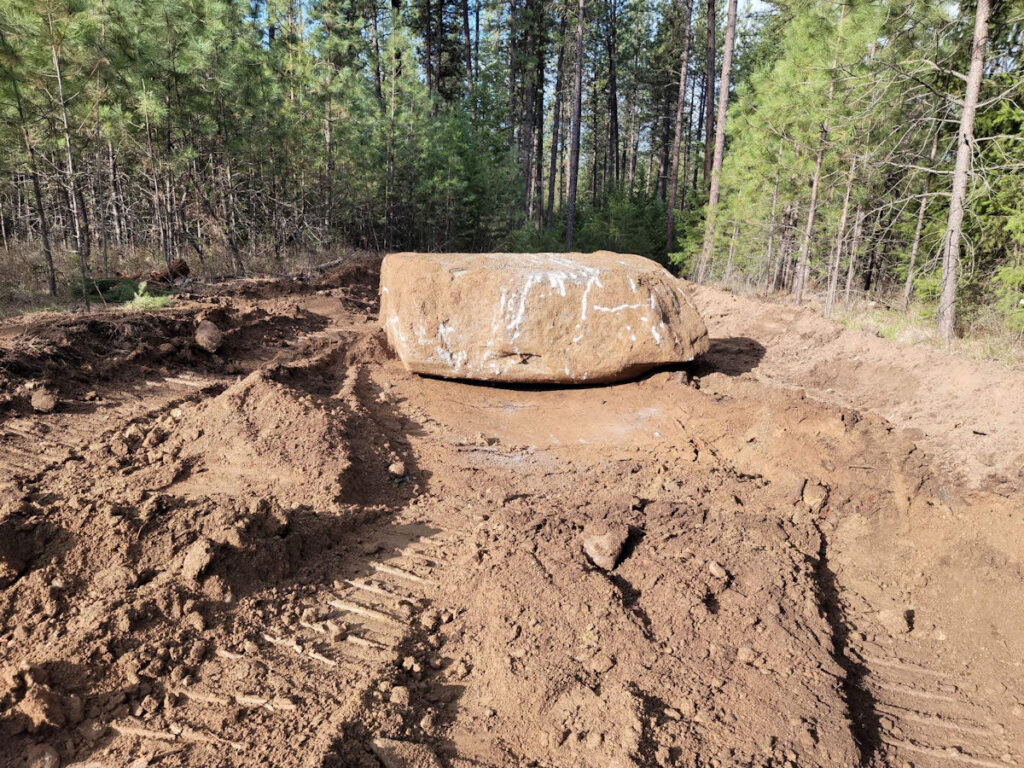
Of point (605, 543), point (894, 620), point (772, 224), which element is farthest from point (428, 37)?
point (894, 620)

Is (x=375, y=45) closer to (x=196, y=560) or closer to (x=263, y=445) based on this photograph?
(x=263, y=445)

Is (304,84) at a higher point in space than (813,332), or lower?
higher

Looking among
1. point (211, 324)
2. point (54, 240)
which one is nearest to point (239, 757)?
point (211, 324)

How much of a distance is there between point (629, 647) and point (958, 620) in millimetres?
2065

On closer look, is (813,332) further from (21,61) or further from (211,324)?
(21,61)

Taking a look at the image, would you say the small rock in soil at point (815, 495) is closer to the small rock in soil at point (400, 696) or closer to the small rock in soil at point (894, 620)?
the small rock in soil at point (894, 620)

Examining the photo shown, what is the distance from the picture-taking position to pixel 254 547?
10.7ft

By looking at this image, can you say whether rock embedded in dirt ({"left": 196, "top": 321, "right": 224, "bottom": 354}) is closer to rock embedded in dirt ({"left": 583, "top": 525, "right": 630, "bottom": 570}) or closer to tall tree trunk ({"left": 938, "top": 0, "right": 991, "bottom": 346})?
rock embedded in dirt ({"left": 583, "top": 525, "right": 630, "bottom": 570})

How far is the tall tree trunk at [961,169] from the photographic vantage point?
7.06 meters

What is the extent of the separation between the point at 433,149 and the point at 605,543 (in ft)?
54.0

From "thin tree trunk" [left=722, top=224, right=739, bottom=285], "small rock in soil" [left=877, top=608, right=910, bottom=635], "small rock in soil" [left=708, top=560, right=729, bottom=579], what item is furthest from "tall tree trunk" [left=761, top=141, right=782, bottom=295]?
"small rock in soil" [left=708, top=560, right=729, bottom=579]

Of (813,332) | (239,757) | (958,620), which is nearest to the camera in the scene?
(239,757)

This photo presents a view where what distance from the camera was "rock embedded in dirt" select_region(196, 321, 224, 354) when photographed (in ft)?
24.0

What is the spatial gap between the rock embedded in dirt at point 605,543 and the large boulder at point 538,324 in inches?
113
